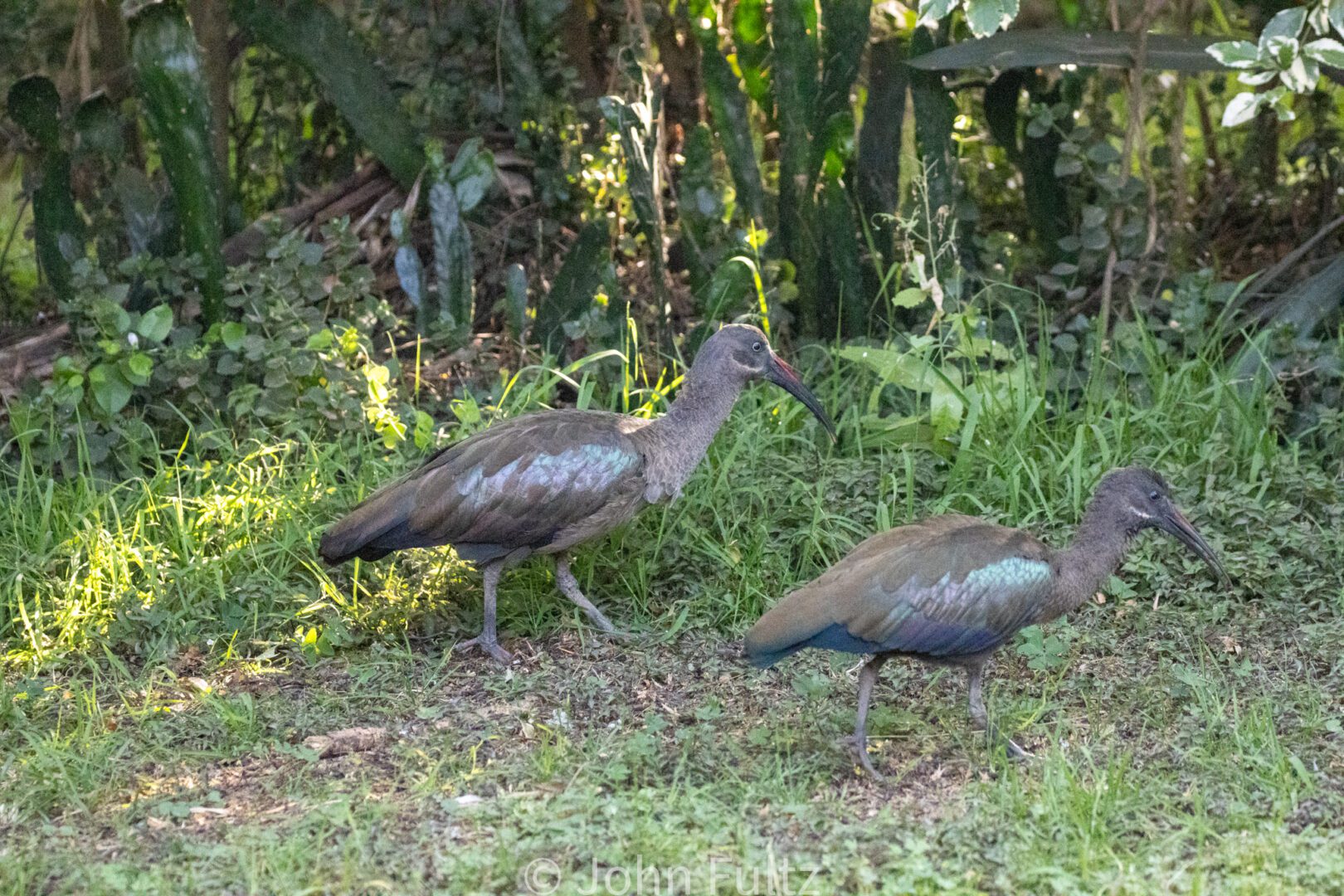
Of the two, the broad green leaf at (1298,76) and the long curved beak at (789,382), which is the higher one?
the broad green leaf at (1298,76)

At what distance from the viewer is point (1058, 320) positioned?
23.0ft

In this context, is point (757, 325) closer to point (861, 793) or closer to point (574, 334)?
point (574, 334)

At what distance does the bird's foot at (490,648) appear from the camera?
512 centimetres

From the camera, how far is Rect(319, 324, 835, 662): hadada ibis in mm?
5051

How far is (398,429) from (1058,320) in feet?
9.74

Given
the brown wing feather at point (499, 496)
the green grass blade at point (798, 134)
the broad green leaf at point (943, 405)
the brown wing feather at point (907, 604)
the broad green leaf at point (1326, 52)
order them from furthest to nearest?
the green grass blade at point (798, 134) → the broad green leaf at point (943, 405) → the brown wing feather at point (499, 496) → the broad green leaf at point (1326, 52) → the brown wing feather at point (907, 604)

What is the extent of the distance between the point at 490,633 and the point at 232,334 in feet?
6.43

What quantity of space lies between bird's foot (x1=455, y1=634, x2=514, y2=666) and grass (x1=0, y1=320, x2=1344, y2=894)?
0.05 meters

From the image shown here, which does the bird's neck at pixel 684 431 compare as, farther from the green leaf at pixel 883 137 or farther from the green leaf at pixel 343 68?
the green leaf at pixel 343 68

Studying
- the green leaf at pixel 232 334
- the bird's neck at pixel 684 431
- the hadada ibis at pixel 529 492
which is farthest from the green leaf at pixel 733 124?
the green leaf at pixel 232 334

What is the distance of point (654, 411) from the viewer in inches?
244

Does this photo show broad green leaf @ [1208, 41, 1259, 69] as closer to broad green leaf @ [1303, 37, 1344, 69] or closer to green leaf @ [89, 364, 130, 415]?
broad green leaf @ [1303, 37, 1344, 69]

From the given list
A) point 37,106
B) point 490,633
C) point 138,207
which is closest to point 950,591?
point 490,633

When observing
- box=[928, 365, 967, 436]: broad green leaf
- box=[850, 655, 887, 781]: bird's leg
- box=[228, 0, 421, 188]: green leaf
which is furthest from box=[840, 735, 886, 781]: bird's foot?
box=[228, 0, 421, 188]: green leaf
